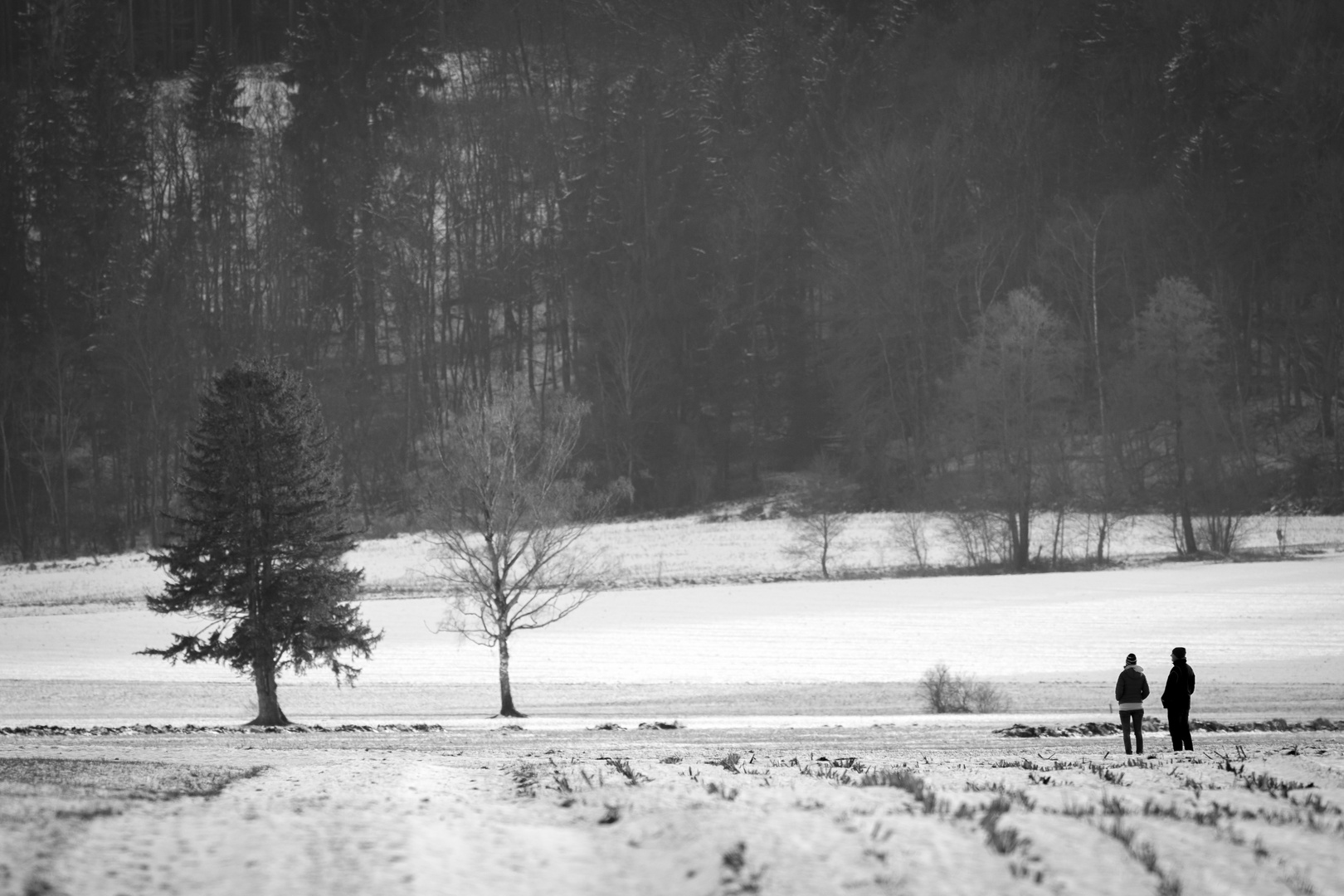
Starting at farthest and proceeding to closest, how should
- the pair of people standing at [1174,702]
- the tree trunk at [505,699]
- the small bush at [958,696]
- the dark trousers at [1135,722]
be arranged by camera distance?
the tree trunk at [505,699], the small bush at [958,696], the pair of people standing at [1174,702], the dark trousers at [1135,722]

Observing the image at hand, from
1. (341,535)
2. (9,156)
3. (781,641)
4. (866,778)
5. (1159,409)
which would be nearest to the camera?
(866,778)

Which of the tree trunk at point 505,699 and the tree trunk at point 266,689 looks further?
the tree trunk at point 505,699

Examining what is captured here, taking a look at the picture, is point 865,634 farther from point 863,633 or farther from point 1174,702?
point 1174,702

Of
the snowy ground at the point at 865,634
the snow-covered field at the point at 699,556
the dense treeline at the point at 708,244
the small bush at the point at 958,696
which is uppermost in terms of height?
the dense treeline at the point at 708,244

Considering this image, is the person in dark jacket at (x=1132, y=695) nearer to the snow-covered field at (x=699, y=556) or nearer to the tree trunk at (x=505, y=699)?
the tree trunk at (x=505, y=699)

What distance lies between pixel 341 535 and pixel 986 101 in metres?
56.0

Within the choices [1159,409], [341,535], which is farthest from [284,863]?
[1159,409]

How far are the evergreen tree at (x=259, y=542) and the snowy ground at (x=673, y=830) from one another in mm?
13862

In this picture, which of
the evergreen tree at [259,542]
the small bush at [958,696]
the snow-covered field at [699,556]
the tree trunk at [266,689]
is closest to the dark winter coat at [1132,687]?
the small bush at [958,696]

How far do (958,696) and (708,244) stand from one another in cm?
5200

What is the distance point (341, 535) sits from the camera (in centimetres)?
2523

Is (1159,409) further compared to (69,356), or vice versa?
(69,356)

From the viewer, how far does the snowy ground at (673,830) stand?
18.8 feet

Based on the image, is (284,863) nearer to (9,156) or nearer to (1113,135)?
(1113,135)
